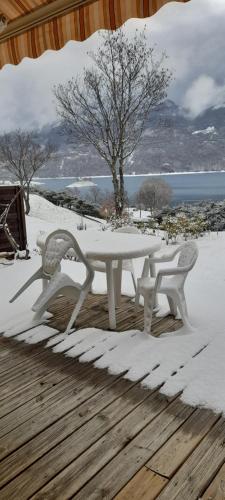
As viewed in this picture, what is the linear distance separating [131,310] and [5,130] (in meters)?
11.1

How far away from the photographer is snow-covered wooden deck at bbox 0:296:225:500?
1.25 metres

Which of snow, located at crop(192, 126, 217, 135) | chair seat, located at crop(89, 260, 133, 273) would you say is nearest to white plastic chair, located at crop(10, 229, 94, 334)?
chair seat, located at crop(89, 260, 133, 273)

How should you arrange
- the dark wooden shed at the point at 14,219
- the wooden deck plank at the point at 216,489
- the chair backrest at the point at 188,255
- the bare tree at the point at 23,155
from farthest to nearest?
1. the bare tree at the point at 23,155
2. the dark wooden shed at the point at 14,219
3. the chair backrest at the point at 188,255
4. the wooden deck plank at the point at 216,489

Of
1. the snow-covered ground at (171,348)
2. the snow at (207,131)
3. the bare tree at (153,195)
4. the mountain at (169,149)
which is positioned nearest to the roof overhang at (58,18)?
the snow-covered ground at (171,348)

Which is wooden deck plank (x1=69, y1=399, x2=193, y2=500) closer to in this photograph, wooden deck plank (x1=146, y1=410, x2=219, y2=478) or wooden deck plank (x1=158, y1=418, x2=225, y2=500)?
wooden deck plank (x1=146, y1=410, x2=219, y2=478)

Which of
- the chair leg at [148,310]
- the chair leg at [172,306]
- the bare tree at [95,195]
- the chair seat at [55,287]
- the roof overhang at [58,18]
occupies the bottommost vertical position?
the chair leg at [172,306]

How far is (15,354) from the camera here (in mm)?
2287

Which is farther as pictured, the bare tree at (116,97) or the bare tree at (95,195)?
the bare tree at (95,195)

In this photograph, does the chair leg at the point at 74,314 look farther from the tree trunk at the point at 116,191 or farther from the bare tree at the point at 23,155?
the bare tree at the point at 23,155

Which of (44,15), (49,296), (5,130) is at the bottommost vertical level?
(49,296)

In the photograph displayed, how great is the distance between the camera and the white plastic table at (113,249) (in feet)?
8.37

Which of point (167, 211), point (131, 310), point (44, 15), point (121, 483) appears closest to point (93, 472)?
point (121, 483)

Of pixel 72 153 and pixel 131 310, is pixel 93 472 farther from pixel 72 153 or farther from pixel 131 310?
pixel 72 153

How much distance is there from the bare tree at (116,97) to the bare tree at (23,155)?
2430 millimetres
